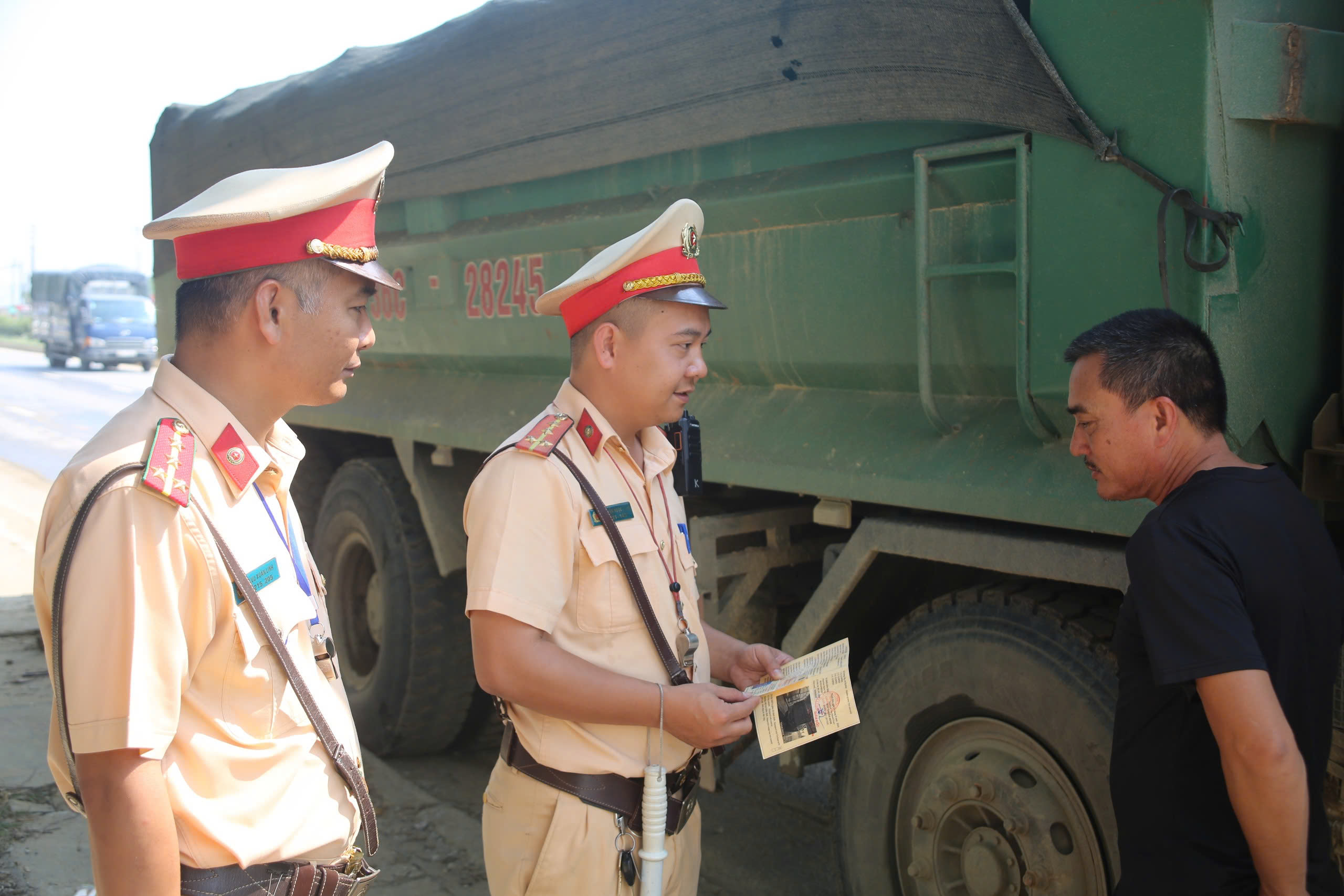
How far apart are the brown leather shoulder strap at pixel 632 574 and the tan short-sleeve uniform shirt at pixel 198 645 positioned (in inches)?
18.9

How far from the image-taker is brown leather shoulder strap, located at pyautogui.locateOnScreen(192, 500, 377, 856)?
143 centimetres

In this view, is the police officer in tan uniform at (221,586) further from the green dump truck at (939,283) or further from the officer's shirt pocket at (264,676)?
the green dump truck at (939,283)

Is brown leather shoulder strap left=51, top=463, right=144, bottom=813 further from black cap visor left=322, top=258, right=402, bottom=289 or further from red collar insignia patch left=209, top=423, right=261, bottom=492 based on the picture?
black cap visor left=322, top=258, right=402, bottom=289

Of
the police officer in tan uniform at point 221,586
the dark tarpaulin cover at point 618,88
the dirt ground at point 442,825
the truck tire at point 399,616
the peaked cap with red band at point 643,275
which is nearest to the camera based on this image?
the police officer in tan uniform at point 221,586

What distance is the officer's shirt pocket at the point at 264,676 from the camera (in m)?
1.44

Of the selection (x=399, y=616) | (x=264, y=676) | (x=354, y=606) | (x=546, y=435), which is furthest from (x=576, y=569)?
(x=354, y=606)

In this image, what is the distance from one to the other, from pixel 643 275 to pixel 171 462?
2.93 ft

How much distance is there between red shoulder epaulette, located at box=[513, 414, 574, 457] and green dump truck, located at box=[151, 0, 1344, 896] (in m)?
0.80

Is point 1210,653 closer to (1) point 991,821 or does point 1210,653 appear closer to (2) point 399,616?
(1) point 991,821

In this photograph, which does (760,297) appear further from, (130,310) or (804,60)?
(130,310)

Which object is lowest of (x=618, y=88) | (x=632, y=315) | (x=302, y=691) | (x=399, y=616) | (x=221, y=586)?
(x=399, y=616)

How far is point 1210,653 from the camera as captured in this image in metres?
1.52

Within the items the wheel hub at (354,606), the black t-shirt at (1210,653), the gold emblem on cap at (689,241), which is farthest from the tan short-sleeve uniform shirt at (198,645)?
the wheel hub at (354,606)

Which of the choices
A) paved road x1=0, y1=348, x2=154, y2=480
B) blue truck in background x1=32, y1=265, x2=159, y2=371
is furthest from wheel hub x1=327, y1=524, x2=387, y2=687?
blue truck in background x1=32, y1=265, x2=159, y2=371
